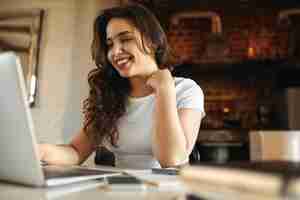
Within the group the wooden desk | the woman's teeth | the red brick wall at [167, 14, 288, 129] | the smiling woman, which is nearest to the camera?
the wooden desk

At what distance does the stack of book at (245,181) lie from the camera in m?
0.35

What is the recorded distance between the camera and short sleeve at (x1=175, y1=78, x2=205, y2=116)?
1344 millimetres

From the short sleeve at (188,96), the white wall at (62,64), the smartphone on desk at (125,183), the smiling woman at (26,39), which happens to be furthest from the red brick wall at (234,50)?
the smartphone on desk at (125,183)

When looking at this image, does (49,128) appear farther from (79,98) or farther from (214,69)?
(214,69)

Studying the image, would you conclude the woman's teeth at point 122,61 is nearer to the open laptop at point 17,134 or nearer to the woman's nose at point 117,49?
the woman's nose at point 117,49

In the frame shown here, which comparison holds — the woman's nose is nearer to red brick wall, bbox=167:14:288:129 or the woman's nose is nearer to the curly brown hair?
the curly brown hair

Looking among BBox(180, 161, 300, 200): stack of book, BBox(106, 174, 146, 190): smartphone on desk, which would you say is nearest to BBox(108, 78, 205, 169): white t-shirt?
BBox(106, 174, 146, 190): smartphone on desk

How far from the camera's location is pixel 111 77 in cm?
158

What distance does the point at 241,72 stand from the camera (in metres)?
3.73

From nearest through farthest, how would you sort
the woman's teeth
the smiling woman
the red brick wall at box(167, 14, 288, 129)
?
the woman's teeth, the smiling woman, the red brick wall at box(167, 14, 288, 129)

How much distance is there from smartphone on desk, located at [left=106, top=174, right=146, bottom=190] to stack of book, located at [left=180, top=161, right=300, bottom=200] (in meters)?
0.23

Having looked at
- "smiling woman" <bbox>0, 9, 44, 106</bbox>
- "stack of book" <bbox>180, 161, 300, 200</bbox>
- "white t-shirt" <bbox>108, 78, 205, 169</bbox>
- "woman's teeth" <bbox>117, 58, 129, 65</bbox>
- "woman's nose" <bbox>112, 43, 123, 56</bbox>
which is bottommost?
"white t-shirt" <bbox>108, 78, 205, 169</bbox>

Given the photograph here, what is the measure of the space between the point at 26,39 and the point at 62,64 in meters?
0.32

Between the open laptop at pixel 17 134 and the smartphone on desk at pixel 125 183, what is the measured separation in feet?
0.20
